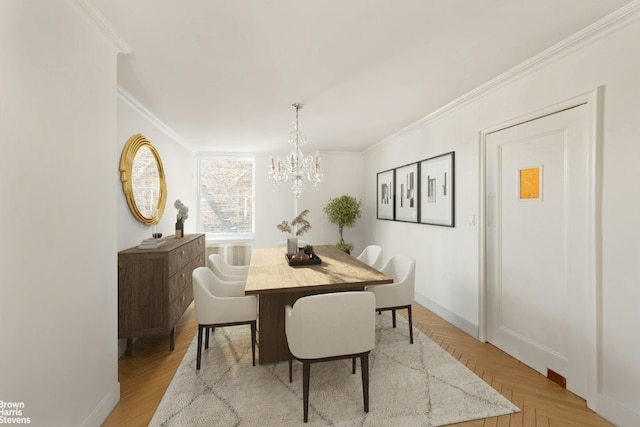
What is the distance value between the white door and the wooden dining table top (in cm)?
127

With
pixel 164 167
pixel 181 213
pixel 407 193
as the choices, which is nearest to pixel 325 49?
pixel 407 193

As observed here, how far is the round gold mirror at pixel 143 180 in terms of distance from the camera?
9.31 ft

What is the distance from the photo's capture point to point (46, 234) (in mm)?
1369

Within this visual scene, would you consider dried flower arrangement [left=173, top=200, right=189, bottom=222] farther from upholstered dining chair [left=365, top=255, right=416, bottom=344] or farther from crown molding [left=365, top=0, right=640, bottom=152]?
crown molding [left=365, top=0, right=640, bottom=152]

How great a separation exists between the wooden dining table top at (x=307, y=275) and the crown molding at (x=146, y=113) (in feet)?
7.03

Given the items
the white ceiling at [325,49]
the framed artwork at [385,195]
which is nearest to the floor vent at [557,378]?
the white ceiling at [325,49]

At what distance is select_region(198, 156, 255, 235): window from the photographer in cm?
577

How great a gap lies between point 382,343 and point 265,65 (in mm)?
2834

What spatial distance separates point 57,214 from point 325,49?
1963 mm

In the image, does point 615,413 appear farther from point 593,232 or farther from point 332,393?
point 332,393

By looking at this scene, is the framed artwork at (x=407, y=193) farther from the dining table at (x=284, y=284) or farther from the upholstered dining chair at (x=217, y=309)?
the upholstered dining chair at (x=217, y=309)

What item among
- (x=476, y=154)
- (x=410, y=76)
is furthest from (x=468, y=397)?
(x=410, y=76)

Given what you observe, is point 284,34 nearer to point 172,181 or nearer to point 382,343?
point 382,343

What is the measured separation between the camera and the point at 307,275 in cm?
240
